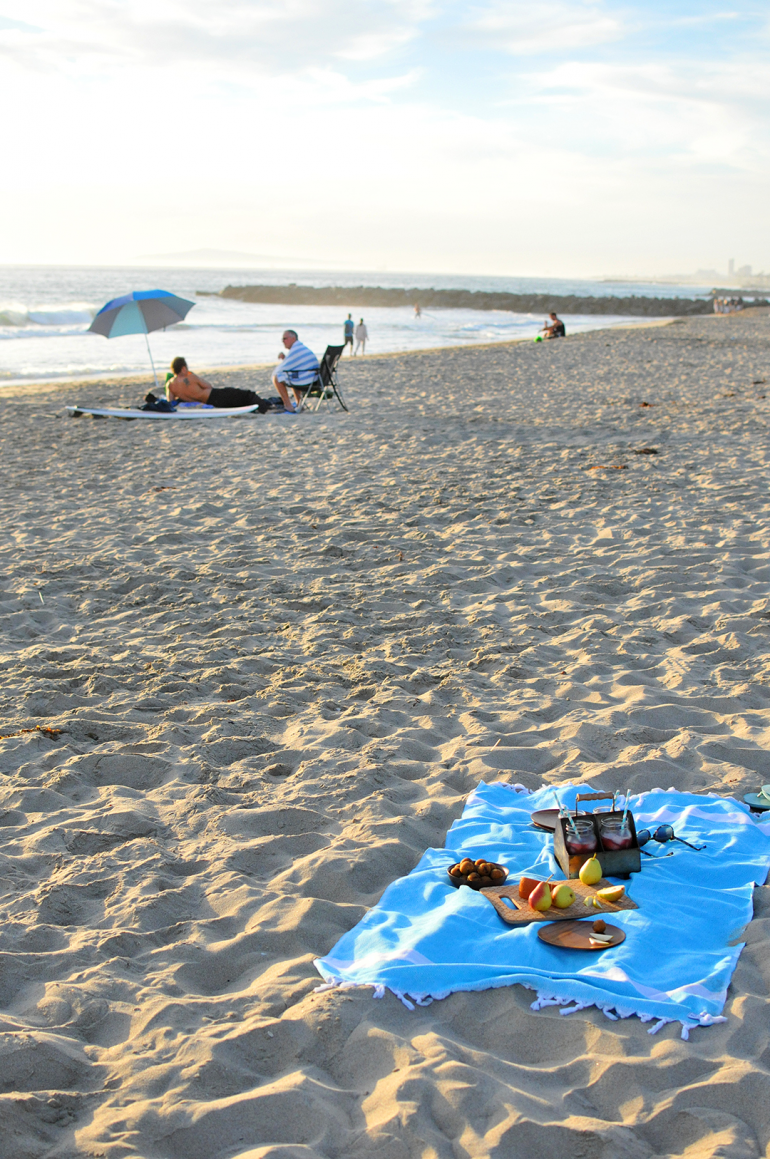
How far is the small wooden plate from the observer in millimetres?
2289

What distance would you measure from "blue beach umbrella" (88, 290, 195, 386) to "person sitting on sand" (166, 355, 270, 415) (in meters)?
0.99

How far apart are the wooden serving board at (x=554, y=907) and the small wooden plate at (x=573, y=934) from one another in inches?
1.3

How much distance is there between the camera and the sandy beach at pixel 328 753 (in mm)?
1844

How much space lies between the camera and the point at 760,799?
295 centimetres

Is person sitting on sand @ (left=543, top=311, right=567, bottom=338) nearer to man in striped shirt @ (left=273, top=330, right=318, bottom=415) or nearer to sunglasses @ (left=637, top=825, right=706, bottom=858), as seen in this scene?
man in striped shirt @ (left=273, top=330, right=318, bottom=415)

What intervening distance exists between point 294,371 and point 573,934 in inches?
388

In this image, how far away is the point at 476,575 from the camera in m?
5.23

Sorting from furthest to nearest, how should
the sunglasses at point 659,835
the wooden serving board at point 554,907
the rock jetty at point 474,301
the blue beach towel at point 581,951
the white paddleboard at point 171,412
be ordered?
the rock jetty at point 474,301 → the white paddleboard at point 171,412 → the sunglasses at point 659,835 → the wooden serving board at point 554,907 → the blue beach towel at point 581,951

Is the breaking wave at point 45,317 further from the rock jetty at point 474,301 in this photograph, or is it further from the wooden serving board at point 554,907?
the wooden serving board at point 554,907

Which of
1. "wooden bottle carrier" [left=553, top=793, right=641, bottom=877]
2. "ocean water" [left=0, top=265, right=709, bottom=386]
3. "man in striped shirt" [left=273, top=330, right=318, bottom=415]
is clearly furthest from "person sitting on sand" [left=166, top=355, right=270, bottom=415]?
"wooden bottle carrier" [left=553, top=793, right=641, bottom=877]

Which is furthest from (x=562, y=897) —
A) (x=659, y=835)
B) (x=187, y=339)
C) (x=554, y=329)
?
(x=187, y=339)

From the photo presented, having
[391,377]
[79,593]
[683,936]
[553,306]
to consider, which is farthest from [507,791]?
[553,306]

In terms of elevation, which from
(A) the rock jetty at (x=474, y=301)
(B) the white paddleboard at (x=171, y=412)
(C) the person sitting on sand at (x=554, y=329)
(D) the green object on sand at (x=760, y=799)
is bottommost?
(D) the green object on sand at (x=760, y=799)

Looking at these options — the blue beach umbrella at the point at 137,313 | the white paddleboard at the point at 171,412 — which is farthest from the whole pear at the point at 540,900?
the blue beach umbrella at the point at 137,313
